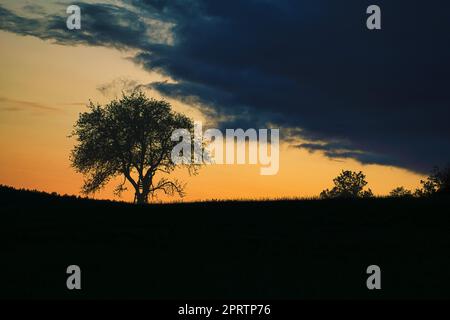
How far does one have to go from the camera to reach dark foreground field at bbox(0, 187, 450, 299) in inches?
875

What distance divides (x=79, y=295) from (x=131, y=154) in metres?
46.4

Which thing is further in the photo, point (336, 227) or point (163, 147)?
point (163, 147)

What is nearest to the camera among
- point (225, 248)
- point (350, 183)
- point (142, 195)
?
point (225, 248)

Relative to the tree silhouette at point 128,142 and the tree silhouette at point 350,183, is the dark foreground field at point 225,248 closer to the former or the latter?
the tree silhouette at point 128,142

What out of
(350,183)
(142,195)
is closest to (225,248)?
(142,195)

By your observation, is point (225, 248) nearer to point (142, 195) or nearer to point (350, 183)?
point (142, 195)

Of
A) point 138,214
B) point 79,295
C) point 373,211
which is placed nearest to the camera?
point 79,295

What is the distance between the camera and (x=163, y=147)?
68312 millimetres

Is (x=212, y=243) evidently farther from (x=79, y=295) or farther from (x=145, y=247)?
(x=79, y=295)

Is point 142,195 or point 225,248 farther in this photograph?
point 142,195

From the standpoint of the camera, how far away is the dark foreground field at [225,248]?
875 inches

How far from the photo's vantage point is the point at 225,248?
29812 millimetres
